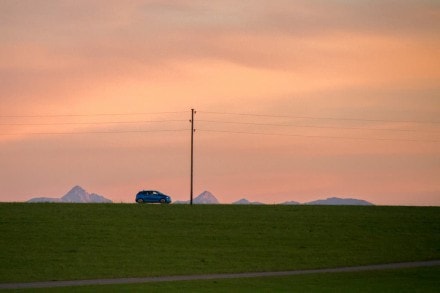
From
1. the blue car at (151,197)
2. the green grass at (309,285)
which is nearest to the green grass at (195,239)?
the green grass at (309,285)

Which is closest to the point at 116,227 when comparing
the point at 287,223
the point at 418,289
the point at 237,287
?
the point at 287,223

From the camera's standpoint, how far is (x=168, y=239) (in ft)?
192

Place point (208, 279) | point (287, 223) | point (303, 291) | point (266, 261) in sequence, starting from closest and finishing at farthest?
point (303, 291), point (208, 279), point (266, 261), point (287, 223)

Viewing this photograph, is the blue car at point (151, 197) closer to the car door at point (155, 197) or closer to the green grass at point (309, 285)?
the car door at point (155, 197)

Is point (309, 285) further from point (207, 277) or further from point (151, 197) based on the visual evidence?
point (151, 197)

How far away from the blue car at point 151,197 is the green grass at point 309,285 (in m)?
44.4

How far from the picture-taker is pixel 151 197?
87500 millimetres

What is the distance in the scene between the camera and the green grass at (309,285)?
36.2 metres

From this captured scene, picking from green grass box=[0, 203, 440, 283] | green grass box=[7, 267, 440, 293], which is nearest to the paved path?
green grass box=[7, 267, 440, 293]

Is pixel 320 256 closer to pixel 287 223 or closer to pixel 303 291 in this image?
pixel 287 223

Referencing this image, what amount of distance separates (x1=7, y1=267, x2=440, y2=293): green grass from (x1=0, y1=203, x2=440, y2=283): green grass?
21.9 ft

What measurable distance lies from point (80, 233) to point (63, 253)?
699 centimetres

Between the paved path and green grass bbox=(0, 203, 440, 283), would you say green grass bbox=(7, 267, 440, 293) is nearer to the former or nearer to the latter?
the paved path

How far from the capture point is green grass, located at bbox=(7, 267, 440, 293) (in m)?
36.2
